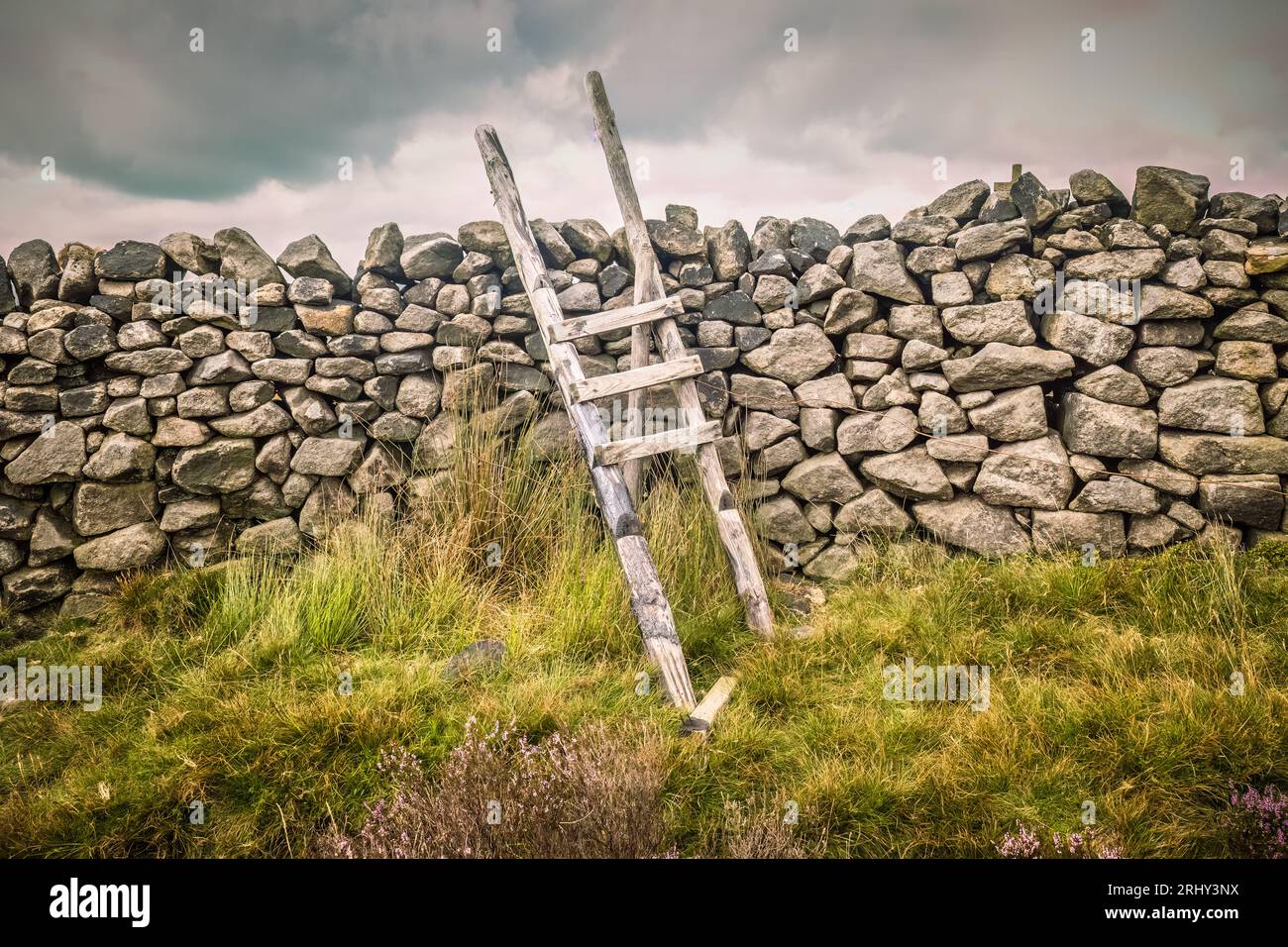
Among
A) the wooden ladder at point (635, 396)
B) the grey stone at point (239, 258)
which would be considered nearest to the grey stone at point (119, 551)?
the grey stone at point (239, 258)

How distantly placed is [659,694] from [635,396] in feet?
6.58

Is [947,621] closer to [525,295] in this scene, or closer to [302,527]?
[525,295]

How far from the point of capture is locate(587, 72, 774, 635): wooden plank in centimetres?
381

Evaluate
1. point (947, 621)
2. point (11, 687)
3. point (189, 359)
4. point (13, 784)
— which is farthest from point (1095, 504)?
point (11, 687)

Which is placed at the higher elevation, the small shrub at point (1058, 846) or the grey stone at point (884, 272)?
the grey stone at point (884, 272)

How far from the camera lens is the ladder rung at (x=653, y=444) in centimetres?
376

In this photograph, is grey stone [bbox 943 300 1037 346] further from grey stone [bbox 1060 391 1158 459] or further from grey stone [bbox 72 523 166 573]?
grey stone [bbox 72 523 166 573]

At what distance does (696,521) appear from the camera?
4129mm

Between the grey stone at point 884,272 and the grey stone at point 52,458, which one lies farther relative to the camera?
the grey stone at point 884,272

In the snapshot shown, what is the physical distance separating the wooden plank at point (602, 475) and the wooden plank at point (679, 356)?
501 millimetres

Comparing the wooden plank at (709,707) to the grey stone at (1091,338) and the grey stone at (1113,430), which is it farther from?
the grey stone at (1091,338)

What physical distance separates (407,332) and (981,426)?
3.97 meters

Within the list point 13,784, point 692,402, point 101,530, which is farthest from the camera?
point 101,530

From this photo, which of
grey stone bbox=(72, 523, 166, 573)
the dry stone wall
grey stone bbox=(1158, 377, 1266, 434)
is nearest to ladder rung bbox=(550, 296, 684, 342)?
the dry stone wall
